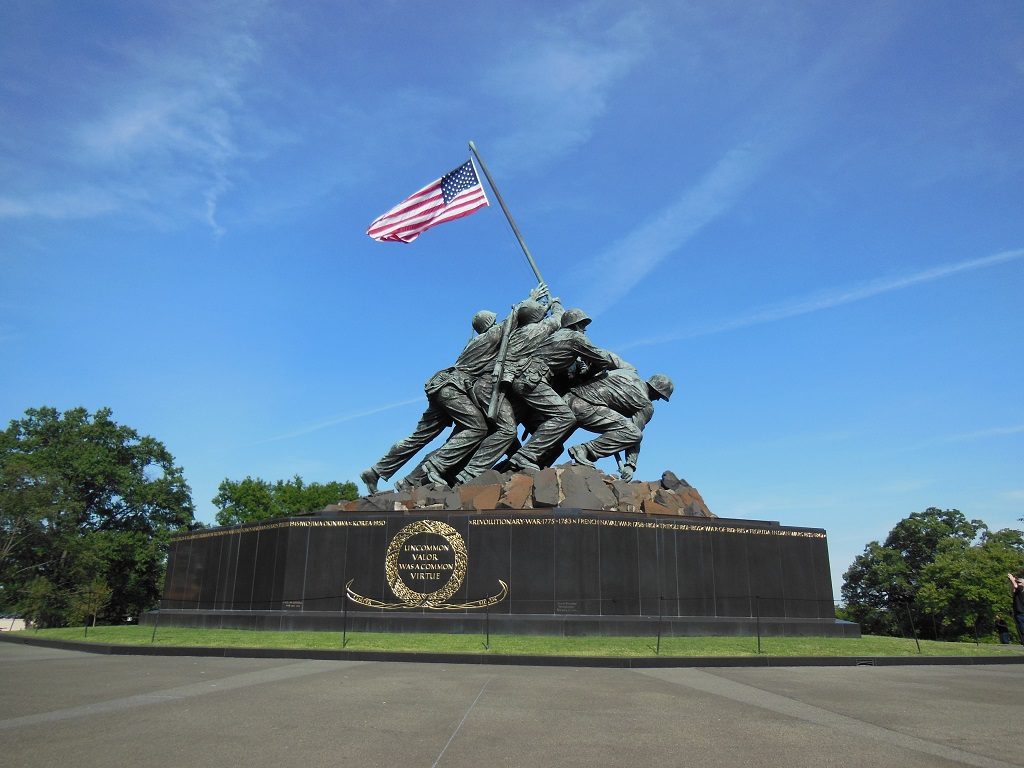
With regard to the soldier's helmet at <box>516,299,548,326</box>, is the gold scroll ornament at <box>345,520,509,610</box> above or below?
below

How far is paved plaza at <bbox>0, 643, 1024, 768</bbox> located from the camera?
5168 mm

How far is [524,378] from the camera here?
20.0 metres

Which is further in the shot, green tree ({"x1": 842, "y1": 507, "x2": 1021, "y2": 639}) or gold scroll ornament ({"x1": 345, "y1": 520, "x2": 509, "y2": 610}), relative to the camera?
green tree ({"x1": 842, "y1": 507, "x2": 1021, "y2": 639})

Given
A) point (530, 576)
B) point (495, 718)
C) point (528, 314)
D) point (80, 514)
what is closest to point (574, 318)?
point (528, 314)

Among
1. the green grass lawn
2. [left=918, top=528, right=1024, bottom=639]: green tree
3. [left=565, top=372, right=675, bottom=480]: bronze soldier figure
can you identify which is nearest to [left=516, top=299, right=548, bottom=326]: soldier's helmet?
[left=565, top=372, right=675, bottom=480]: bronze soldier figure

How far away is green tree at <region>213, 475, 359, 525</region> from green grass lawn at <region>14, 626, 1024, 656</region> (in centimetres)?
4017

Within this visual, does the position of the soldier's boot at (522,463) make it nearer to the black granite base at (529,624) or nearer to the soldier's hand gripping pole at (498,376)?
the soldier's hand gripping pole at (498,376)

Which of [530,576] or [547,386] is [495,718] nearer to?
[530,576]

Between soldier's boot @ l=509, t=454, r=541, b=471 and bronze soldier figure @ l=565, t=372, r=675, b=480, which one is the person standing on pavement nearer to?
bronze soldier figure @ l=565, t=372, r=675, b=480

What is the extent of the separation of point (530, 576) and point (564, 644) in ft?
9.25

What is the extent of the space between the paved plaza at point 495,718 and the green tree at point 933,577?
33.3 m

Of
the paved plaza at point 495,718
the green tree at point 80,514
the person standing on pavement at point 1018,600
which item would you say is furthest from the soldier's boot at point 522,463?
the green tree at point 80,514

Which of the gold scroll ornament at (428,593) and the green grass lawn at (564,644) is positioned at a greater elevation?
the gold scroll ornament at (428,593)

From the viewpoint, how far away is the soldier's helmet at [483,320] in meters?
21.3
